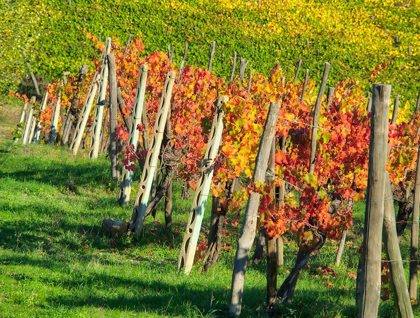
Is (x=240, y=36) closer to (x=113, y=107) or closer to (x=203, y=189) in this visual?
(x=113, y=107)

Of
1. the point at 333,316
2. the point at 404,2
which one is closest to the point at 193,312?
the point at 333,316

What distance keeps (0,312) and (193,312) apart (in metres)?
1.77

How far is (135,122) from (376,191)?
6.80 meters

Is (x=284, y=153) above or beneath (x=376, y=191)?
above

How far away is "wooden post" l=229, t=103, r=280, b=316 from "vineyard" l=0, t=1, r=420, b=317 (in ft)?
0.04

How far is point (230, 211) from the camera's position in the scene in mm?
7840

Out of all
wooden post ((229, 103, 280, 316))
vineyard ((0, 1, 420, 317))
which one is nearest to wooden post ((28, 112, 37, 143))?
vineyard ((0, 1, 420, 317))

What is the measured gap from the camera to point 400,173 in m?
8.86

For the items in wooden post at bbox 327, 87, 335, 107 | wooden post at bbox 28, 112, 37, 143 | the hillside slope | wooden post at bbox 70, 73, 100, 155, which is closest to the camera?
wooden post at bbox 327, 87, 335, 107

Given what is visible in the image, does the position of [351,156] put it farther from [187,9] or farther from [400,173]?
[187,9]

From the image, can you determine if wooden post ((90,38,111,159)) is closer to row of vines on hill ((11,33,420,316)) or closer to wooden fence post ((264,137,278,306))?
row of vines on hill ((11,33,420,316))

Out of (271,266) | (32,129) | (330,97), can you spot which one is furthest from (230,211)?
(32,129)

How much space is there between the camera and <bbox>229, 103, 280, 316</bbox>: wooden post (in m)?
5.37

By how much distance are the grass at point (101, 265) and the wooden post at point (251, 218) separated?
22 cm
